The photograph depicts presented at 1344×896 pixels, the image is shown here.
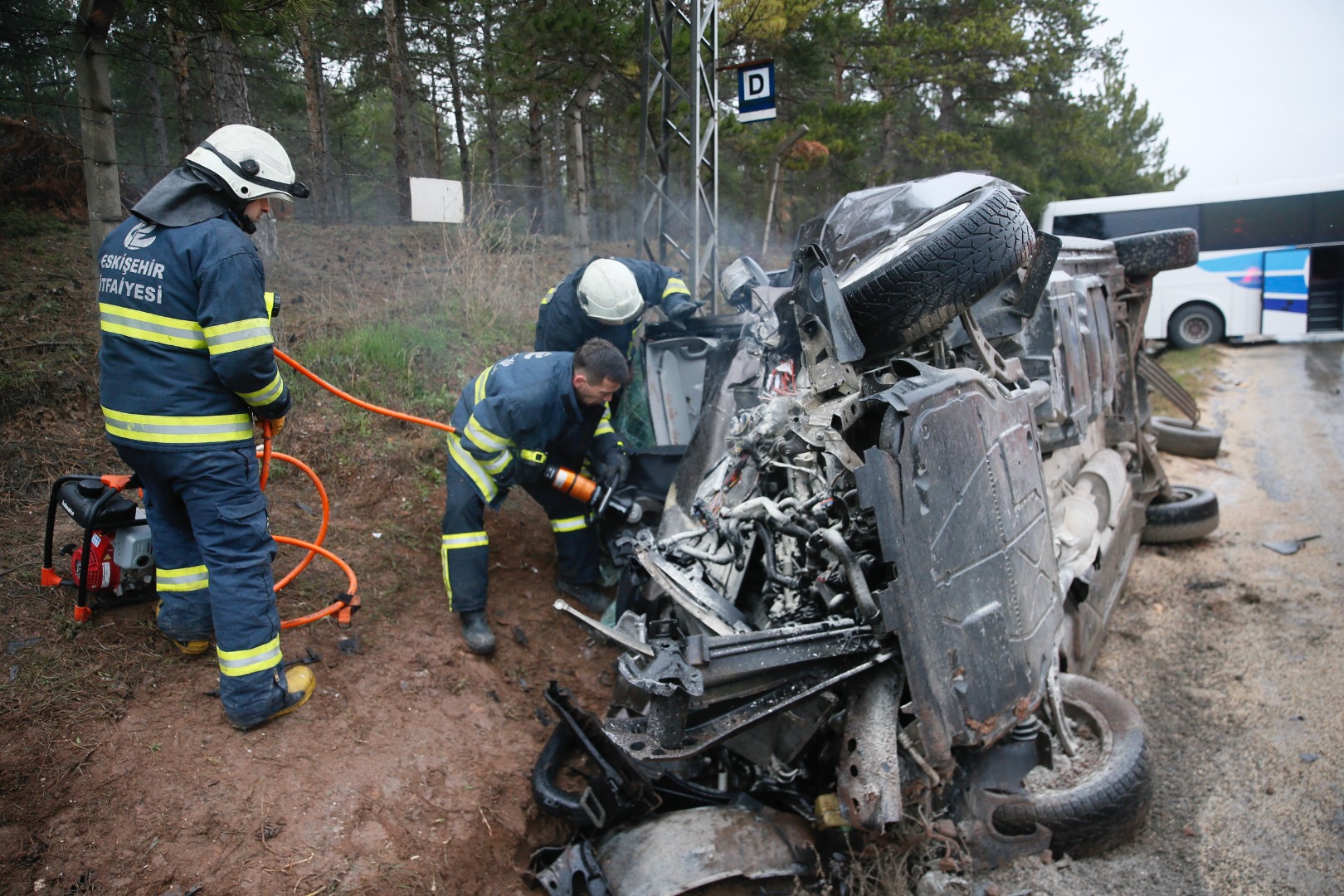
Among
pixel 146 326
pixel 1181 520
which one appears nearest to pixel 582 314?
pixel 146 326

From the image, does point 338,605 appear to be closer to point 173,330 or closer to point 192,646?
point 192,646

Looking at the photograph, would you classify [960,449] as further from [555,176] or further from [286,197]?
[555,176]

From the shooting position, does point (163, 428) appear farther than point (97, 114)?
No

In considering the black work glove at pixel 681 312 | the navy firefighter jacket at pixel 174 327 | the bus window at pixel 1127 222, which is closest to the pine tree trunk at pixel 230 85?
the black work glove at pixel 681 312

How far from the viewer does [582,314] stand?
4.88 meters

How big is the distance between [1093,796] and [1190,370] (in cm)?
1203

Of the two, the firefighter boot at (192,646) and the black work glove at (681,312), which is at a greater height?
the black work glove at (681,312)

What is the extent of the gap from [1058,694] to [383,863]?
2421 mm

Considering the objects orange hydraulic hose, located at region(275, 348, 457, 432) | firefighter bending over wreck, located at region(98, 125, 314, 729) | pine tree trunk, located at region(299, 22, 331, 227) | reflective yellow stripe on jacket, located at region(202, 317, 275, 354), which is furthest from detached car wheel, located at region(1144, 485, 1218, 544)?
pine tree trunk, located at region(299, 22, 331, 227)

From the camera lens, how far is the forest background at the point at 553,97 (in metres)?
6.53

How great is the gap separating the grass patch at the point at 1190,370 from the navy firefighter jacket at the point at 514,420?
8.69 m

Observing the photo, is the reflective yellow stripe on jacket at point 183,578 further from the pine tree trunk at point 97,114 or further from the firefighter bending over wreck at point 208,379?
the pine tree trunk at point 97,114

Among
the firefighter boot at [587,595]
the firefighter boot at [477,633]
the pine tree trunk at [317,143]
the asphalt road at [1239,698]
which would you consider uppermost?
the pine tree trunk at [317,143]

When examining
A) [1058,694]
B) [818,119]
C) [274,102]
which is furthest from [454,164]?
[1058,694]
